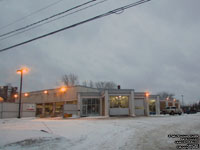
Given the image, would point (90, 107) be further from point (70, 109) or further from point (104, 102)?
point (70, 109)

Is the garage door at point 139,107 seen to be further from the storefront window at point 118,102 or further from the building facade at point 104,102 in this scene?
the storefront window at point 118,102

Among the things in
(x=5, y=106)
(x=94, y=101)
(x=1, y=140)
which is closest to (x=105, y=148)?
(x=1, y=140)

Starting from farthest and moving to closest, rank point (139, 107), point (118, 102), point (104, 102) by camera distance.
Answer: point (139, 107), point (104, 102), point (118, 102)

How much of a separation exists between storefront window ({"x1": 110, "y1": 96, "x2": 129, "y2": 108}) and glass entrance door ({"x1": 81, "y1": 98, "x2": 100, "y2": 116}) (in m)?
4.33

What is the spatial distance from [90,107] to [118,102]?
6653 mm

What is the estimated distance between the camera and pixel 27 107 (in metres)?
38.9

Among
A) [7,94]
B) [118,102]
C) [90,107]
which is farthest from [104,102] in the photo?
[7,94]

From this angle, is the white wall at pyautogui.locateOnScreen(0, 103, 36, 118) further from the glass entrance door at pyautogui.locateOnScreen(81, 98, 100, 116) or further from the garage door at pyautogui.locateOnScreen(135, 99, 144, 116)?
the garage door at pyautogui.locateOnScreen(135, 99, 144, 116)

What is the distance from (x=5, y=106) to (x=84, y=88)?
22103mm

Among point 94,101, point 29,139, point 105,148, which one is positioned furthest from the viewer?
point 94,101

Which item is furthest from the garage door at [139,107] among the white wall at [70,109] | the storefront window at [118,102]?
the white wall at [70,109]

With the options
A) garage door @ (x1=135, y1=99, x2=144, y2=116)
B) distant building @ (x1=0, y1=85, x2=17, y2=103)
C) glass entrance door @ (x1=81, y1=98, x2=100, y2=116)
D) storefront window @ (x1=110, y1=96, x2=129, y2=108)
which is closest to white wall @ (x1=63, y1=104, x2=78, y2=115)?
glass entrance door @ (x1=81, y1=98, x2=100, y2=116)

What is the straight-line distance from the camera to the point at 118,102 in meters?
43.1

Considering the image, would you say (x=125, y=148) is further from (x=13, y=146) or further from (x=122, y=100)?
(x=122, y=100)
